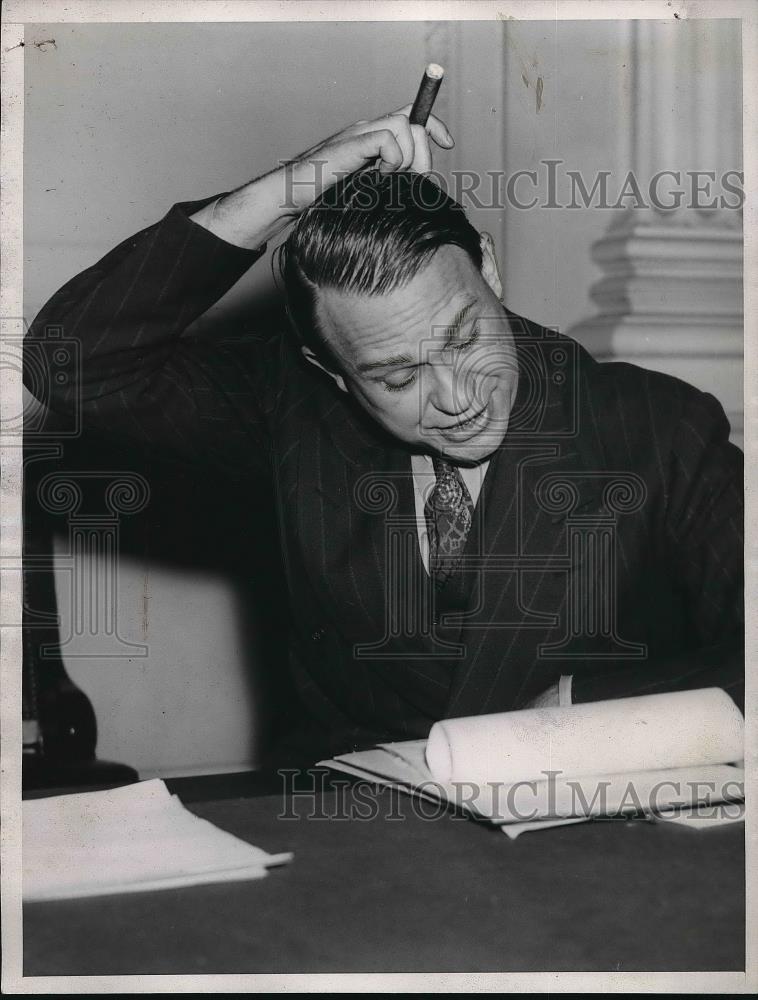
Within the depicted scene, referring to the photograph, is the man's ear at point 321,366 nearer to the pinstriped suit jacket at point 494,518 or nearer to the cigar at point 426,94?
the pinstriped suit jacket at point 494,518

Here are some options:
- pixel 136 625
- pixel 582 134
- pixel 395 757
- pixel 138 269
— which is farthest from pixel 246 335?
pixel 395 757

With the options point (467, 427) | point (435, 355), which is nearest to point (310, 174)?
point (435, 355)

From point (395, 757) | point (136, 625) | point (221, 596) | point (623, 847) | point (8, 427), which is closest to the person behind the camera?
point (623, 847)

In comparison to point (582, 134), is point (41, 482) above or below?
below

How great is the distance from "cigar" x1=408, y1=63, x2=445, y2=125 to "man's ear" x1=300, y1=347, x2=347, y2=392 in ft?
1.16

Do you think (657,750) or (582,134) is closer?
(657,750)

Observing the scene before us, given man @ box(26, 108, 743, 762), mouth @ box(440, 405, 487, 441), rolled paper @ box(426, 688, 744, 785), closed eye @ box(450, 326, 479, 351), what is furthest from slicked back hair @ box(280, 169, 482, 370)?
rolled paper @ box(426, 688, 744, 785)

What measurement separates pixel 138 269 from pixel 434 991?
0.99 m

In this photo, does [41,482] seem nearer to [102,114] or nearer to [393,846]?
[102,114]

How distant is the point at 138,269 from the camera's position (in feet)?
4.64

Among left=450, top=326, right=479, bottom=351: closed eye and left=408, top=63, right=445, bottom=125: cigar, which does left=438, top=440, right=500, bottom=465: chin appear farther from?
left=408, top=63, right=445, bottom=125: cigar

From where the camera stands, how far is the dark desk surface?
93 centimetres

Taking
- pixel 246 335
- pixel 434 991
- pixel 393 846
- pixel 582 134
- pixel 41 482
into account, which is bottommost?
pixel 434 991

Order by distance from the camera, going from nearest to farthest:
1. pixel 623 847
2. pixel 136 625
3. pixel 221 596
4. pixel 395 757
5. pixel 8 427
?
pixel 623 847 → pixel 395 757 → pixel 8 427 → pixel 136 625 → pixel 221 596
